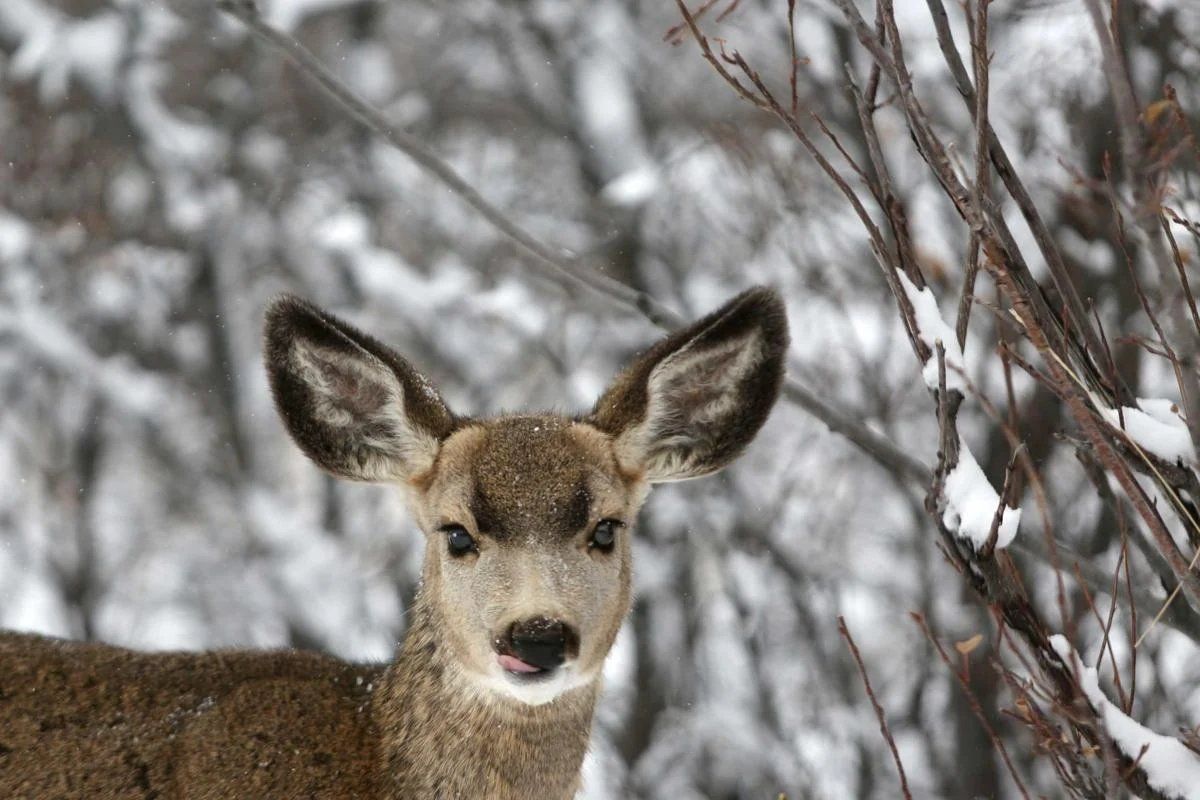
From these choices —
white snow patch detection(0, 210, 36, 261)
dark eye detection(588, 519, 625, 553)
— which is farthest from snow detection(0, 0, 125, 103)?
dark eye detection(588, 519, 625, 553)

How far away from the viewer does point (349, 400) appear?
557 cm

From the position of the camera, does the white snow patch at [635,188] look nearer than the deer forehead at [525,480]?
No

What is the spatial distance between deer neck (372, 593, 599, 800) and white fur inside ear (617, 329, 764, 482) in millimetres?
838

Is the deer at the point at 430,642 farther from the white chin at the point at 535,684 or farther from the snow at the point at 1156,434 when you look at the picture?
the snow at the point at 1156,434

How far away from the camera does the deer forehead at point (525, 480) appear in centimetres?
512

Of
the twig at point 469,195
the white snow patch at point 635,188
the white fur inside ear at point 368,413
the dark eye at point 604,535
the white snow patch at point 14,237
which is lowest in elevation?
the white snow patch at point 14,237

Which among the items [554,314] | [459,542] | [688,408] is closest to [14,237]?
[554,314]

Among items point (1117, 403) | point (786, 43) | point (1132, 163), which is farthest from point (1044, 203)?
point (1132, 163)

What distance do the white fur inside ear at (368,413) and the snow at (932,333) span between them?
6.42ft

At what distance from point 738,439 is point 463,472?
0.98 m

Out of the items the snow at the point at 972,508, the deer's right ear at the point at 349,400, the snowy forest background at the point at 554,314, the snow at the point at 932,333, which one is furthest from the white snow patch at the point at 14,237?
the snow at the point at 972,508

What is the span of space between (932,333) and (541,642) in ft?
4.76

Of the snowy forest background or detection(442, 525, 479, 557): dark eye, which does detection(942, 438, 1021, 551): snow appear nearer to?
detection(442, 525, 479, 557): dark eye

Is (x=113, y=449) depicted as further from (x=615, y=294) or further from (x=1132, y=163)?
(x=1132, y=163)
